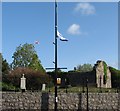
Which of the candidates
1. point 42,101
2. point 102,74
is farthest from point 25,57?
point 42,101

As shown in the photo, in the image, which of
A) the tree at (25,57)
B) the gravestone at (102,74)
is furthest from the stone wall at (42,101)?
the tree at (25,57)

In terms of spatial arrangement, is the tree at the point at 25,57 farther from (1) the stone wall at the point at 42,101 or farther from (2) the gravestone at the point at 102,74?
(1) the stone wall at the point at 42,101

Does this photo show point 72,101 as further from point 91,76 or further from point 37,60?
point 37,60

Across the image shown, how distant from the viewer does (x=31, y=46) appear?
234 feet

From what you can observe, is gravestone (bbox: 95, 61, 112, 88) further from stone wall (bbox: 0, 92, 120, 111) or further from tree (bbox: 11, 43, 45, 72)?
stone wall (bbox: 0, 92, 120, 111)

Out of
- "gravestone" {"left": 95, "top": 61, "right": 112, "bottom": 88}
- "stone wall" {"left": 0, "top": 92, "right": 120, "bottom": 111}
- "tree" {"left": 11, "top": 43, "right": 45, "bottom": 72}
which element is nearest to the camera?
"stone wall" {"left": 0, "top": 92, "right": 120, "bottom": 111}

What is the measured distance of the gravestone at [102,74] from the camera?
179ft

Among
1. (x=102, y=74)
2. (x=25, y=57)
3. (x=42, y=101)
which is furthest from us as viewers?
(x=25, y=57)

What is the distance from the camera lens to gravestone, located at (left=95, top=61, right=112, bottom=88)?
54.4 metres

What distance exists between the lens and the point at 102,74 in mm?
55875

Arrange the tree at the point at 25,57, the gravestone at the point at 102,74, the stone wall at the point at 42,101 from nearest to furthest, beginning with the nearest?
the stone wall at the point at 42,101 < the gravestone at the point at 102,74 < the tree at the point at 25,57

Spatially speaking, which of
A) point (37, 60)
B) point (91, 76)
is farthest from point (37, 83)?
point (37, 60)

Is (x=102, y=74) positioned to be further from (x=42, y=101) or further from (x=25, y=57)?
(x=42, y=101)

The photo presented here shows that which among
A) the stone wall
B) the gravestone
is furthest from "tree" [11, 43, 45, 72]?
the stone wall
